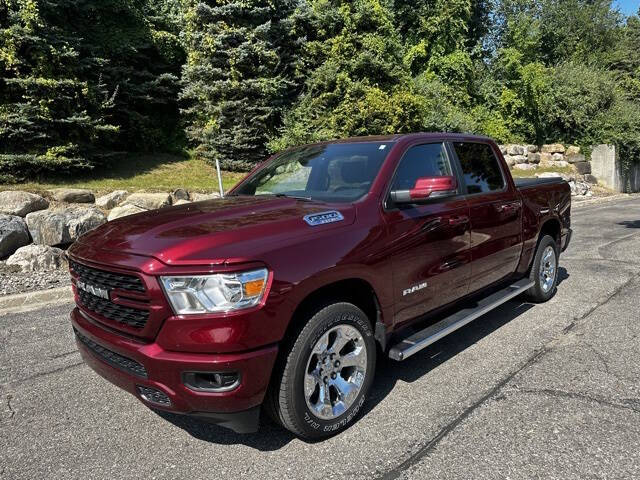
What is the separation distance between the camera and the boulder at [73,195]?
29.1 ft

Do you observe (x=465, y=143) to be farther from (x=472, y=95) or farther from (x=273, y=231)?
(x=472, y=95)

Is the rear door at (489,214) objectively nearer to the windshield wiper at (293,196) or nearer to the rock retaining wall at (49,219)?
the windshield wiper at (293,196)

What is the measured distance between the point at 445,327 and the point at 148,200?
274 inches

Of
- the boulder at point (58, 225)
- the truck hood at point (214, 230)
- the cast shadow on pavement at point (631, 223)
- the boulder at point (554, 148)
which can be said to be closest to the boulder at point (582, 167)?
the boulder at point (554, 148)

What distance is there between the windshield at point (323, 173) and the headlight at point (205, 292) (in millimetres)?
1162

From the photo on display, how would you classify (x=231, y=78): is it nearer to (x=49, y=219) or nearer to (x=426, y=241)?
(x=49, y=219)

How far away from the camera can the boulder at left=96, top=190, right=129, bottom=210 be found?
356 inches

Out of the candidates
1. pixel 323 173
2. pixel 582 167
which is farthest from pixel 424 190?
pixel 582 167

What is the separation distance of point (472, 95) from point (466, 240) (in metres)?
23.6

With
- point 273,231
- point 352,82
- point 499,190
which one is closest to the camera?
point 273,231

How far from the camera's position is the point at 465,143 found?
4.42 meters

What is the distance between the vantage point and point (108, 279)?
8.91ft

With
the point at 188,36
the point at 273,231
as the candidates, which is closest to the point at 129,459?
the point at 273,231

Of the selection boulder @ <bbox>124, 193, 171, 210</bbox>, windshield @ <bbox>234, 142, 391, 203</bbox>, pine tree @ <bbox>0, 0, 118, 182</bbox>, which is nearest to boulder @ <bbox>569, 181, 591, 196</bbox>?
boulder @ <bbox>124, 193, 171, 210</bbox>
